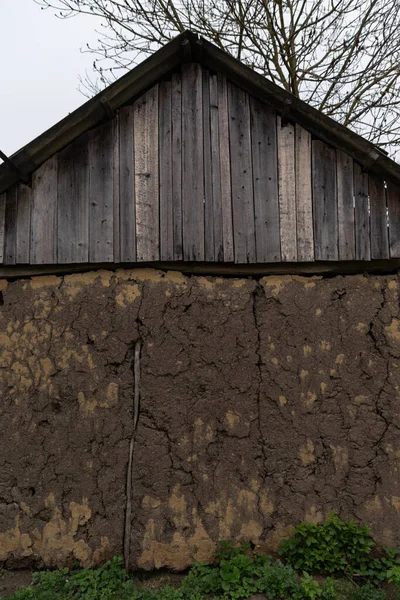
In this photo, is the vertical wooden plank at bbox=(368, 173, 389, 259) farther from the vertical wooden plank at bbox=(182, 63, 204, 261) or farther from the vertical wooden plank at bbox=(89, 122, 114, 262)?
the vertical wooden plank at bbox=(89, 122, 114, 262)

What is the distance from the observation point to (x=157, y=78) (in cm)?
Result: 483

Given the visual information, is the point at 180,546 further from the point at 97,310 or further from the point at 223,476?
the point at 97,310

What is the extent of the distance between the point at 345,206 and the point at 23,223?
2.91 metres

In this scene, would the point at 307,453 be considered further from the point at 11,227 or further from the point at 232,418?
the point at 11,227

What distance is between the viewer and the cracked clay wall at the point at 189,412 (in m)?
4.30

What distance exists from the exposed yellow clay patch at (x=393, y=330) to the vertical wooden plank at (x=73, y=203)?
108 inches

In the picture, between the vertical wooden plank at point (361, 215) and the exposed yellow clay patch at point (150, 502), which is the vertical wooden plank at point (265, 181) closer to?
the vertical wooden plank at point (361, 215)

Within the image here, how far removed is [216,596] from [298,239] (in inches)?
118

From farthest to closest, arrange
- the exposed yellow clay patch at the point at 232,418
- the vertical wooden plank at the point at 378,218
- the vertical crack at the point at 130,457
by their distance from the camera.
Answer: the vertical wooden plank at the point at 378,218 → the exposed yellow clay patch at the point at 232,418 → the vertical crack at the point at 130,457

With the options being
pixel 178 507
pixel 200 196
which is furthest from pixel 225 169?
pixel 178 507

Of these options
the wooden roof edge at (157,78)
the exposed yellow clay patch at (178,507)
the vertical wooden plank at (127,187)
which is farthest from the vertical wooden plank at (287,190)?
the exposed yellow clay patch at (178,507)

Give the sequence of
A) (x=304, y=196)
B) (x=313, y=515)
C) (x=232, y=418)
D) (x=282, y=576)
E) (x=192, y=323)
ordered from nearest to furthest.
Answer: (x=282, y=576) < (x=313, y=515) < (x=232, y=418) < (x=192, y=323) < (x=304, y=196)

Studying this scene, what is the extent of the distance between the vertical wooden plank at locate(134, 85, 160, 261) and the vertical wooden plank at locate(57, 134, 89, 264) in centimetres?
47

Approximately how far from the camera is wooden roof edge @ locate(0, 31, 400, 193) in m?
4.48
